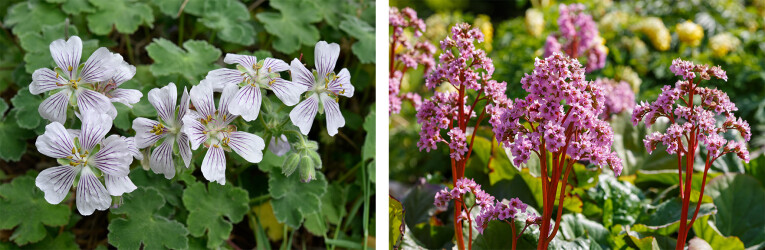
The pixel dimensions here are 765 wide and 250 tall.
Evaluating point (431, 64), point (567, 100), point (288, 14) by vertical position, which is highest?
point (288, 14)

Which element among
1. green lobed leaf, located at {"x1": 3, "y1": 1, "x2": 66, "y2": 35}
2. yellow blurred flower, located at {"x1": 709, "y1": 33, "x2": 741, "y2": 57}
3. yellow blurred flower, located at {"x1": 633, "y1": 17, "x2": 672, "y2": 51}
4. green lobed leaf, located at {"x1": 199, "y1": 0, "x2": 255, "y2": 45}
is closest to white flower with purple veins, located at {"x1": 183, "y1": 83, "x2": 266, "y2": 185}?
green lobed leaf, located at {"x1": 199, "y1": 0, "x2": 255, "y2": 45}

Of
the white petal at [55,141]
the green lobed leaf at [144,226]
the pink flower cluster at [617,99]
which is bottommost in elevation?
the green lobed leaf at [144,226]

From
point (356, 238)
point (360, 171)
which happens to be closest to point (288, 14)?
point (360, 171)

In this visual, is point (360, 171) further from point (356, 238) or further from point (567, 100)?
point (567, 100)

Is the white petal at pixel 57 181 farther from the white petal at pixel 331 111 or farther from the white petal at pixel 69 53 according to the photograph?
the white petal at pixel 331 111

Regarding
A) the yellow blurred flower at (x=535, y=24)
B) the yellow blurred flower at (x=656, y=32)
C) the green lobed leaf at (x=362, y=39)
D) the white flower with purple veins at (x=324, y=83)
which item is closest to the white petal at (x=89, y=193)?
the white flower with purple veins at (x=324, y=83)

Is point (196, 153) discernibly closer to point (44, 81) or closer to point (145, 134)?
point (145, 134)
